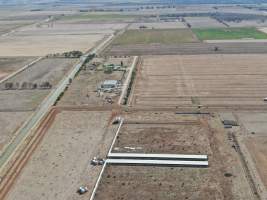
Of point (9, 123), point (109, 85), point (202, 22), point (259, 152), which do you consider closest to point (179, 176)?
point (259, 152)

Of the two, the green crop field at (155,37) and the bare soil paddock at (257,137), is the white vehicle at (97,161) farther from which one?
the green crop field at (155,37)

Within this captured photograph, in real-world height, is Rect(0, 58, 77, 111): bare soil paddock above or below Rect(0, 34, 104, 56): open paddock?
above

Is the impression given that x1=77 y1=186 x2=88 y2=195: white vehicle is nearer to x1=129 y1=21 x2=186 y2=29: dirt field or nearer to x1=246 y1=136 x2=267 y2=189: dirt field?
x1=246 y1=136 x2=267 y2=189: dirt field

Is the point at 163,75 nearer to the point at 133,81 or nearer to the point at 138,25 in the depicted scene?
the point at 133,81

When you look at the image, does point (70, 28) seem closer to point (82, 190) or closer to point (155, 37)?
point (155, 37)

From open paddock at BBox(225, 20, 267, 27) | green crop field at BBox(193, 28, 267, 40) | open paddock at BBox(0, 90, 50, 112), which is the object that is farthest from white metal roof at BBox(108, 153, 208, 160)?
open paddock at BBox(225, 20, 267, 27)

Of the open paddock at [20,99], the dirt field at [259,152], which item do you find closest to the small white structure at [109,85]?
the open paddock at [20,99]
